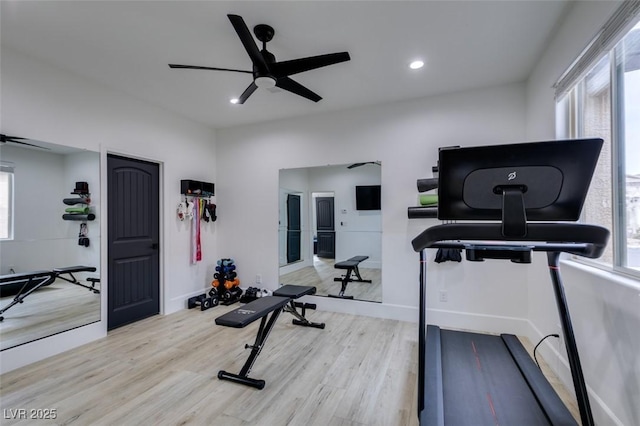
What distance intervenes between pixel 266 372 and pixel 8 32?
3606mm

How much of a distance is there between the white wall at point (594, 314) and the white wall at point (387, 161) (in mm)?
598

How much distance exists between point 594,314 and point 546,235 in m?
1.22

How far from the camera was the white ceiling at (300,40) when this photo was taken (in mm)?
2078

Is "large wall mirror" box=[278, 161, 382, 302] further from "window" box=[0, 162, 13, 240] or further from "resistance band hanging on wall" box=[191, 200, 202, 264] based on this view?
"window" box=[0, 162, 13, 240]

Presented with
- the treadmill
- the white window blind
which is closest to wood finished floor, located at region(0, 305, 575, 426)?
the treadmill

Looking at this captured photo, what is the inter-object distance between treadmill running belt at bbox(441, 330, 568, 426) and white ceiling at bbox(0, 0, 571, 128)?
273cm

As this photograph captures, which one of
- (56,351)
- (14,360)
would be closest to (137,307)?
(56,351)

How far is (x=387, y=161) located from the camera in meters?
3.70

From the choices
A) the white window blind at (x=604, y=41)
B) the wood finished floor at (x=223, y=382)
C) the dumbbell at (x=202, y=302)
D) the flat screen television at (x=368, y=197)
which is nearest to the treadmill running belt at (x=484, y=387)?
the wood finished floor at (x=223, y=382)

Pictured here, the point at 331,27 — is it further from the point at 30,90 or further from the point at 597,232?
the point at 30,90

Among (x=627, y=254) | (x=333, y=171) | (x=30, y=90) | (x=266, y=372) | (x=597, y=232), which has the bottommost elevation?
(x=266, y=372)

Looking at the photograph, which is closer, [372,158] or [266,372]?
[266,372]

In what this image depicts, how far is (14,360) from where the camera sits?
250cm

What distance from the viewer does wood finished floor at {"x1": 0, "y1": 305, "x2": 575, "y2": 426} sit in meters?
1.92
